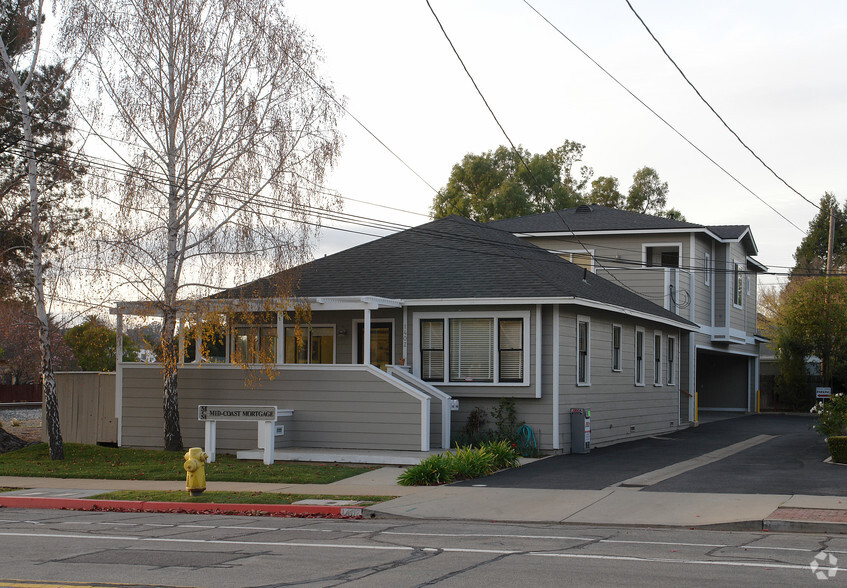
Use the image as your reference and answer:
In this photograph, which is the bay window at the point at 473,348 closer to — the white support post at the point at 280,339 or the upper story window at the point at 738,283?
the white support post at the point at 280,339

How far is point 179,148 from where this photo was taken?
20984mm

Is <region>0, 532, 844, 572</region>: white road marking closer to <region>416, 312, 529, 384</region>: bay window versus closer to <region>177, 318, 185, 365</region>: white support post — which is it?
<region>177, 318, 185, 365</region>: white support post

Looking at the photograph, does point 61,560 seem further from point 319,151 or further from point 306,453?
point 319,151

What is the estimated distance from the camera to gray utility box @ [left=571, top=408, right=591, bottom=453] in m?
22.4

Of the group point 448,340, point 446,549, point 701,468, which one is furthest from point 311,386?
point 446,549

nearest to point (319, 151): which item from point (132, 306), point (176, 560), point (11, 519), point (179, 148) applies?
point (179, 148)

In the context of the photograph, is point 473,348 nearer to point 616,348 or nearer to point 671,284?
point 616,348

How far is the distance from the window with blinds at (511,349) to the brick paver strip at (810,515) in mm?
9408

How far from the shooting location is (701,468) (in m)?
19.4

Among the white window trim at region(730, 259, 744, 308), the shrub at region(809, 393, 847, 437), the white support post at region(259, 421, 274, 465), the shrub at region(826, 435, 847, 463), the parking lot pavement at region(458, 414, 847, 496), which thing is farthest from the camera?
the white window trim at region(730, 259, 744, 308)

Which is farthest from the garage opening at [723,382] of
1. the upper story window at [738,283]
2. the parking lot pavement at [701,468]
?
the parking lot pavement at [701,468]

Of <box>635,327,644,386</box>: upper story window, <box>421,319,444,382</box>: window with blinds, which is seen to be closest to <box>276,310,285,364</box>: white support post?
<box>421,319,444,382</box>: window with blinds

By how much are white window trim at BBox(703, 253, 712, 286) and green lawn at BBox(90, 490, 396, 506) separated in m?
23.0

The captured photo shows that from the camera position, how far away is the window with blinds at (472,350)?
22.7 m
